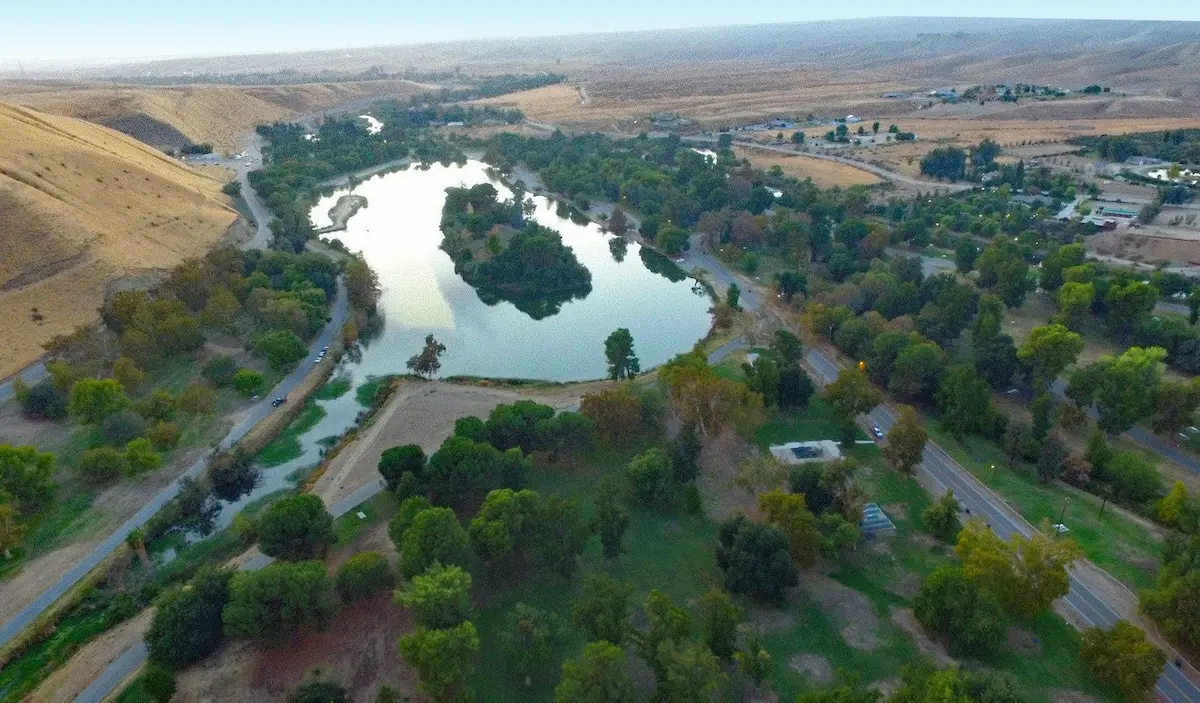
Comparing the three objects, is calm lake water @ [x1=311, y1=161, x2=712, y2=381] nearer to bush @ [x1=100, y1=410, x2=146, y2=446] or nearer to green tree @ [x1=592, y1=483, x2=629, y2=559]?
bush @ [x1=100, y1=410, x2=146, y2=446]

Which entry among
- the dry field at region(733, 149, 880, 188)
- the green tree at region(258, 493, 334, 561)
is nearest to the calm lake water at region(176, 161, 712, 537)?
the green tree at region(258, 493, 334, 561)

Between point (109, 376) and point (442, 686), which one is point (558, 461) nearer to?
point (442, 686)

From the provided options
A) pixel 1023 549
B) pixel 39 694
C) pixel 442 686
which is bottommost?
pixel 39 694

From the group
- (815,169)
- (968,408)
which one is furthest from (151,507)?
(815,169)

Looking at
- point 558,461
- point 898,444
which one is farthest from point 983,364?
point 558,461

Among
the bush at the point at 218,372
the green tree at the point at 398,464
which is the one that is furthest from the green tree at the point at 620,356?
the bush at the point at 218,372

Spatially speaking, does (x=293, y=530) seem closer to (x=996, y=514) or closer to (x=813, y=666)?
(x=813, y=666)
